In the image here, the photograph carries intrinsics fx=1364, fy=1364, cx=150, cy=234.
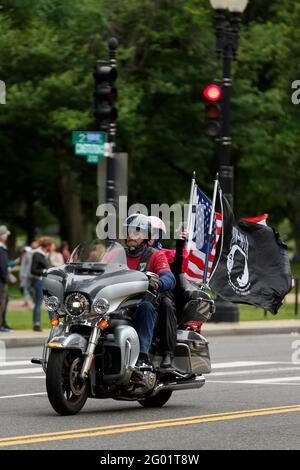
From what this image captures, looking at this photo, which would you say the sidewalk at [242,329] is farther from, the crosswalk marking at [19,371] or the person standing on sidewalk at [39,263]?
the crosswalk marking at [19,371]

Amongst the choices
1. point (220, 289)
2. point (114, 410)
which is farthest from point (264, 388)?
point (114, 410)

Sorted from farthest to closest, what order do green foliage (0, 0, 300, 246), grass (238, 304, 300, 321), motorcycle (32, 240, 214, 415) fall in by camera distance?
green foliage (0, 0, 300, 246), grass (238, 304, 300, 321), motorcycle (32, 240, 214, 415)

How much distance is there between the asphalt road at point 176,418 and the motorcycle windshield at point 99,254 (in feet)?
4.34

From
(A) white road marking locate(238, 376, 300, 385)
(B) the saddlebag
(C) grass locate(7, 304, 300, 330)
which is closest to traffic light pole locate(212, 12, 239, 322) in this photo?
(C) grass locate(7, 304, 300, 330)

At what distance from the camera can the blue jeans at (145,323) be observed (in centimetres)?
1194

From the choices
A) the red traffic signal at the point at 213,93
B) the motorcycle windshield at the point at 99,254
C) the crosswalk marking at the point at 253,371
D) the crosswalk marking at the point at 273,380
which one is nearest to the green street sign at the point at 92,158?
the red traffic signal at the point at 213,93

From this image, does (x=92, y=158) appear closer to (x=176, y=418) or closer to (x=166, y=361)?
(x=166, y=361)

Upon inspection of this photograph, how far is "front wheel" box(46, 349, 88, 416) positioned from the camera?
11078 millimetres

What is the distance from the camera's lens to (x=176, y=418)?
11.6 m

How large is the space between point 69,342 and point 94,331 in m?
0.29

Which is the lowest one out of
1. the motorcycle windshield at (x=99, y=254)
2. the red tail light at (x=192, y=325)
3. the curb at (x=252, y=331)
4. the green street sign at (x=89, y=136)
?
the curb at (x=252, y=331)

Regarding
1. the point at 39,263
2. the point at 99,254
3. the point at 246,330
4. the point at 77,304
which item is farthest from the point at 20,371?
the point at 246,330

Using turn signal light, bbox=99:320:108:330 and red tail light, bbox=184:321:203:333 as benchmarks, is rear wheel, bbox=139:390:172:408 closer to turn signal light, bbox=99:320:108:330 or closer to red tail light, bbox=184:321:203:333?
red tail light, bbox=184:321:203:333

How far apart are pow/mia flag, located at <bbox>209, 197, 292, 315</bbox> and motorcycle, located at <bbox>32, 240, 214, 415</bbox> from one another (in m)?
1.46
